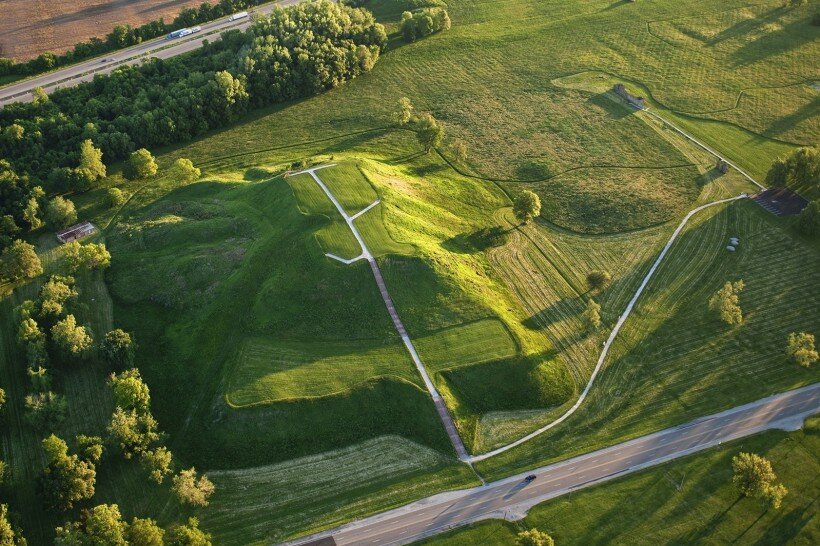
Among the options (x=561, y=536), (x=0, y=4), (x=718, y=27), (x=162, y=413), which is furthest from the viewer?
(x=0, y=4)

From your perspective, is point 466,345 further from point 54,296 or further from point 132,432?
point 54,296

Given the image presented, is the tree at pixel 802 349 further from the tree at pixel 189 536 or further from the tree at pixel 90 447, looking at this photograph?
the tree at pixel 90 447

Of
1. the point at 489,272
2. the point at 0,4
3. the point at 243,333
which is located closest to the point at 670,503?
the point at 489,272

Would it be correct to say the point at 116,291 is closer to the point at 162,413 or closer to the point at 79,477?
the point at 162,413

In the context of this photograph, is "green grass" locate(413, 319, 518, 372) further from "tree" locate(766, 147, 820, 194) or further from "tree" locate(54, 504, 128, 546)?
"tree" locate(766, 147, 820, 194)

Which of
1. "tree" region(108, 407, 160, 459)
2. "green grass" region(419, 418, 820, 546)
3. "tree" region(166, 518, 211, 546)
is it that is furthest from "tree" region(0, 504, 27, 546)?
"green grass" region(419, 418, 820, 546)

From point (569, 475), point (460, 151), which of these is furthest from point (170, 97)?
point (569, 475)
